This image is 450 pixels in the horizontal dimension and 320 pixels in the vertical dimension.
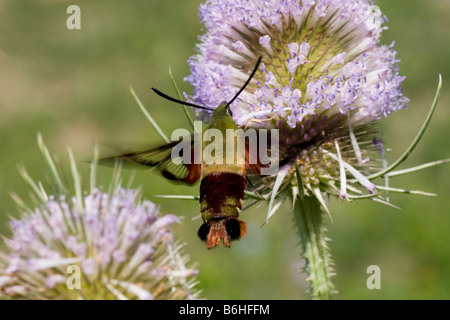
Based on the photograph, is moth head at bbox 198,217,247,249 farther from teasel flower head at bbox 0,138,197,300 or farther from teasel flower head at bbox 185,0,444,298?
teasel flower head at bbox 185,0,444,298

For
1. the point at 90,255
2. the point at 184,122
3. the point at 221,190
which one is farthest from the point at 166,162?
the point at 184,122

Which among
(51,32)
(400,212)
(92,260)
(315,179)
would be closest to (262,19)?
(315,179)

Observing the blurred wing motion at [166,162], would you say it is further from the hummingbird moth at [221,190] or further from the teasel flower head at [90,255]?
the teasel flower head at [90,255]

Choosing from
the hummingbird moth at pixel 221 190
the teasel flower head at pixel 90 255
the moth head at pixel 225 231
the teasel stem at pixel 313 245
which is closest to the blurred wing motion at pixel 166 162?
the hummingbird moth at pixel 221 190

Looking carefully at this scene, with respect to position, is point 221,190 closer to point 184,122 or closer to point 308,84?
point 308,84

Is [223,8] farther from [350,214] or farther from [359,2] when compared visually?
[350,214]
